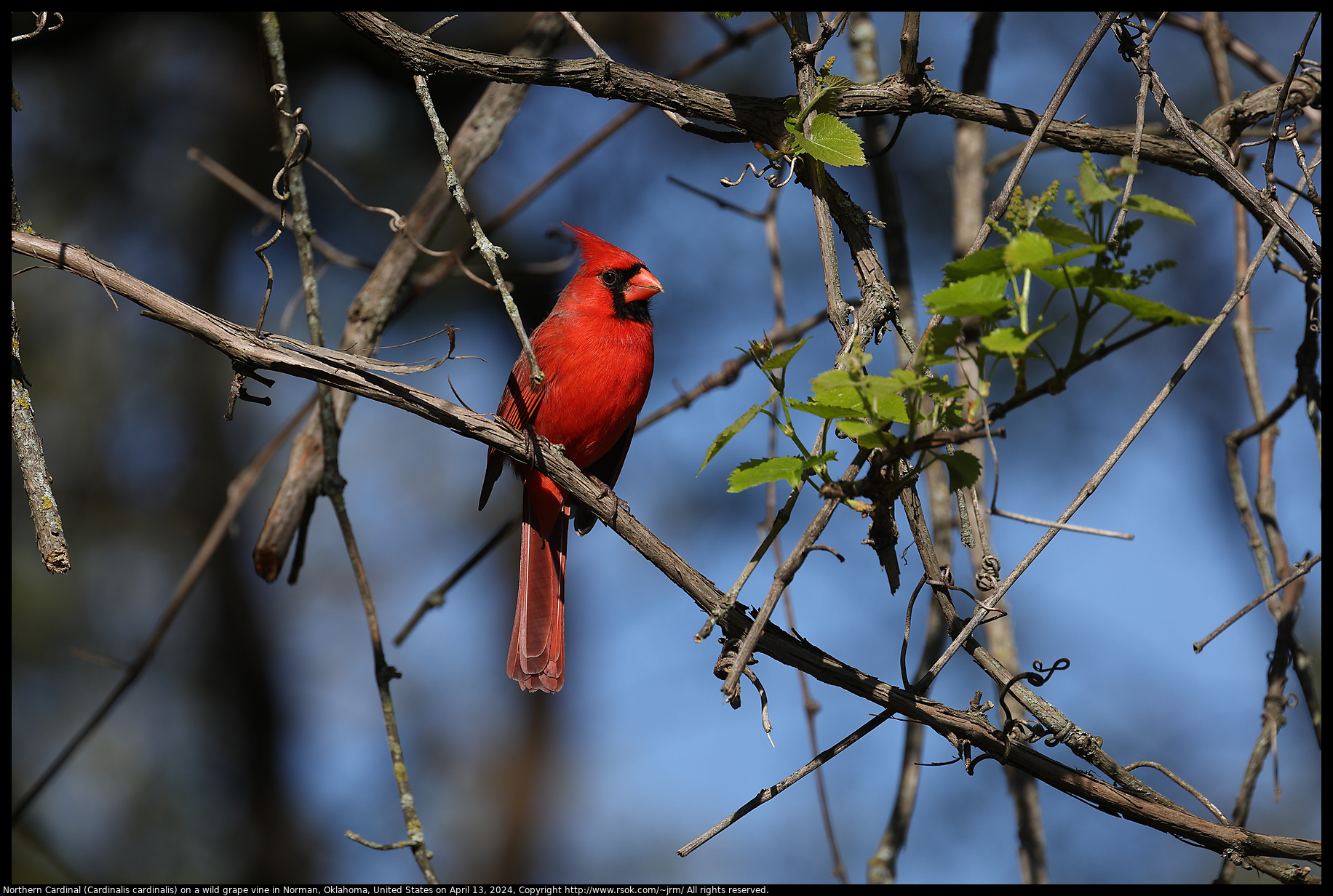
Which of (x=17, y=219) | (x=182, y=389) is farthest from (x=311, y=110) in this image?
(x=17, y=219)

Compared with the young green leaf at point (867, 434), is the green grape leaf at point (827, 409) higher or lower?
higher

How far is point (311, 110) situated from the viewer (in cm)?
588

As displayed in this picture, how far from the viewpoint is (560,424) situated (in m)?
3.02

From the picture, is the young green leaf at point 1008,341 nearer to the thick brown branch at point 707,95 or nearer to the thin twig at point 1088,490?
the thin twig at point 1088,490

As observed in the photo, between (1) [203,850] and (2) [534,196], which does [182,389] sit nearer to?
(1) [203,850]

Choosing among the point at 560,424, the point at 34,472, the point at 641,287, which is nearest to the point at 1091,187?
the point at 34,472

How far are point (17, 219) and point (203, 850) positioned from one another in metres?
6.53

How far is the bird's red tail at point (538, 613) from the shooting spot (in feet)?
9.25

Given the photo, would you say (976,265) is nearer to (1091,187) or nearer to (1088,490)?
(1091,187)

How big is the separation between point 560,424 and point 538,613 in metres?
0.62

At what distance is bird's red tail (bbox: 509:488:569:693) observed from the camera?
9.25 feet

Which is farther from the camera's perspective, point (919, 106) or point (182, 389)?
point (182, 389)

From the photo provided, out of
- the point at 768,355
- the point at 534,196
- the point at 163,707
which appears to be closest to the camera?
the point at 768,355

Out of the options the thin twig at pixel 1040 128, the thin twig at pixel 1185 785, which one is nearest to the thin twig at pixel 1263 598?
the thin twig at pixel 1185 785
